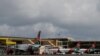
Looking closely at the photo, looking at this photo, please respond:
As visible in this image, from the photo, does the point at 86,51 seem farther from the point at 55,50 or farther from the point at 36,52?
the point at 36,52

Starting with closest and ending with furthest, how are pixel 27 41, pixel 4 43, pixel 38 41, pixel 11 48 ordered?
pixel 11 48, pixel 38 41, pixel 4 43, pixel 27 41

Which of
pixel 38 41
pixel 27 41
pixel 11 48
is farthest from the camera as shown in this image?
pixel 27 41

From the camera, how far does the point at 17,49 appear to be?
149m

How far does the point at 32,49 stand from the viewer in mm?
150875

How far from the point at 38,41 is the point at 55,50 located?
1341 cm

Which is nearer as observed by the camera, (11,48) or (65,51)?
(11,48)

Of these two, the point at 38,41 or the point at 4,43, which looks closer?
the point at 38,41

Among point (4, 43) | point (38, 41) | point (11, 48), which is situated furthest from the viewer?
point (4, 43)

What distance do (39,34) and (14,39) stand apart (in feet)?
132

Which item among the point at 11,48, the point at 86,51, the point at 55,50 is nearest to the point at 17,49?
the point at 11,48

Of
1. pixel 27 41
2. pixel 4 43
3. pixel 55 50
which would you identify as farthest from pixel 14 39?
pixel 55 50

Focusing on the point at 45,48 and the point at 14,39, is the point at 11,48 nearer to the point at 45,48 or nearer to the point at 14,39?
the point at 45,48

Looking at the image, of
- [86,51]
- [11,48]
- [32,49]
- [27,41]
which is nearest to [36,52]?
[32,49]

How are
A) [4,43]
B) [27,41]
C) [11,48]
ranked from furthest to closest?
[27,41], [4,43], [11,48]
